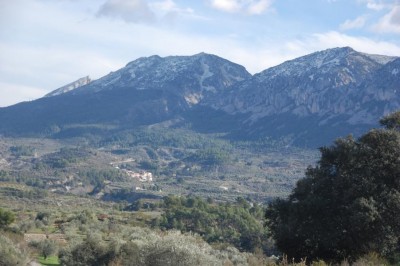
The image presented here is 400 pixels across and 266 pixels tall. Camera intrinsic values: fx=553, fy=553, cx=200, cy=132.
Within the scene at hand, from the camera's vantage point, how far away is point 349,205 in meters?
24.5

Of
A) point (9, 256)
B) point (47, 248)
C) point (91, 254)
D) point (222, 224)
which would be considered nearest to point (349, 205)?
point (91, 254)

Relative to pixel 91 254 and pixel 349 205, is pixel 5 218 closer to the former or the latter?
pixel 91 254

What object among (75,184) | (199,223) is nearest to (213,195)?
(75,184)

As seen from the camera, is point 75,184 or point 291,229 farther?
point 75,184

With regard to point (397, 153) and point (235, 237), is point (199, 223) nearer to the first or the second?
point (235, 237)

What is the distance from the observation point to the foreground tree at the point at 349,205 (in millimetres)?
23547

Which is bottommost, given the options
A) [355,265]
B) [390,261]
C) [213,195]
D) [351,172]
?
[213,195]

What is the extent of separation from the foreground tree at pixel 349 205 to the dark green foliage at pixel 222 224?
137ft

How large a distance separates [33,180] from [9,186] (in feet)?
100

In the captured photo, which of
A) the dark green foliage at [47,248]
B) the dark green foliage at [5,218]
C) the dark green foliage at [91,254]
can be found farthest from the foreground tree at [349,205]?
the dark green foliage at [5,218]

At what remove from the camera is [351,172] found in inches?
1026

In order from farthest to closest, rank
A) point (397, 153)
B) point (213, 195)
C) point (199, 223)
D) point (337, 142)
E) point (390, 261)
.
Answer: point (213, 195) → point (199, 223) → point (337, 142) → point (397, 153) → point (390, 261)

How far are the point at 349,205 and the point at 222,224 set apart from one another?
196 feet

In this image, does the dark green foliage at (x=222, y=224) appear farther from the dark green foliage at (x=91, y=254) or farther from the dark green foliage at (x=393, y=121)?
the dark green foliage at (x=393, y=121)
